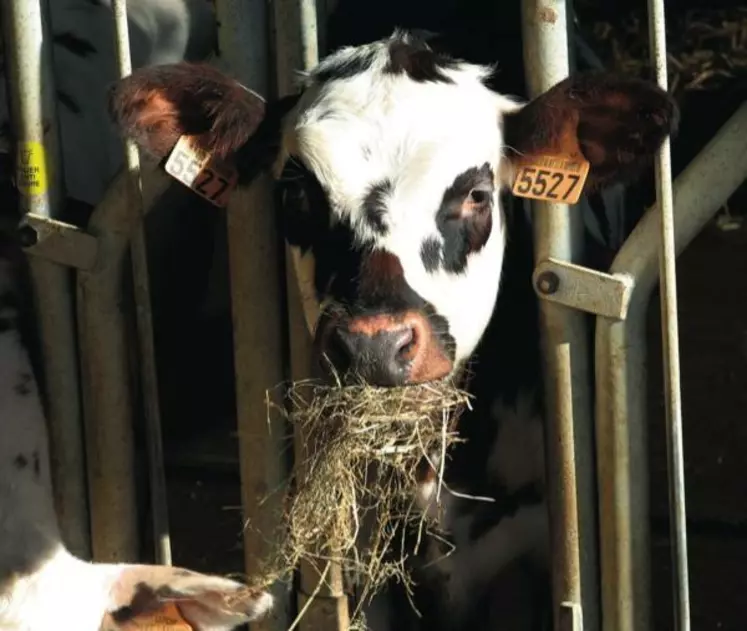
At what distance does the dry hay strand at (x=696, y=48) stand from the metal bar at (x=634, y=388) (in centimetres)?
51

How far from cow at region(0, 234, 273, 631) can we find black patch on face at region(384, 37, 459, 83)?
92 cm

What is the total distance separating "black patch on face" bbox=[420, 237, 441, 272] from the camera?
7.13 ft

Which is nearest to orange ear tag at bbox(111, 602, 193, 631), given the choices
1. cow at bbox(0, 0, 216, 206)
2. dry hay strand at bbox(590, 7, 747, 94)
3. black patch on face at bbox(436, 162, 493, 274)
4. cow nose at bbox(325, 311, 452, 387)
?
cow nose at bbox(325, 311, 452, 387)

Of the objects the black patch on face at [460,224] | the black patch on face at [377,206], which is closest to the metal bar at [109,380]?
the black patch on face at [377,206]

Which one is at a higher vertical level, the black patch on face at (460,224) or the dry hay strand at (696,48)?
the dry hay strand at (696,48)

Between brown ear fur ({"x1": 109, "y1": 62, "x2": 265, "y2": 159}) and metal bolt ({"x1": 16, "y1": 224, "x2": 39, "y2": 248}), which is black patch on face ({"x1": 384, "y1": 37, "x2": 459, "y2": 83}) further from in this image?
metal bolt ({"x1": 16, "y1": 224, "x2": 39, "y2": 248})

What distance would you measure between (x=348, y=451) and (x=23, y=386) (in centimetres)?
70

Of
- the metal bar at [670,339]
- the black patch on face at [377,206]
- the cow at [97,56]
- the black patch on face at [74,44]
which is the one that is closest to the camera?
the metal bar at [670,339]

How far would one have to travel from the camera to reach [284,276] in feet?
7.84

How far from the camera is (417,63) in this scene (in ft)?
7.76

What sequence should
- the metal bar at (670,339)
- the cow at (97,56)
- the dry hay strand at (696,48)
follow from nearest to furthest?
the metal bar at (670,339) < the dry hay strand at (696,48) < the cow at (97,56)

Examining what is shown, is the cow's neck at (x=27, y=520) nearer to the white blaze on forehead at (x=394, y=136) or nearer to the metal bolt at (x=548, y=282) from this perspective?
the white blaze on forehead at (x=394, y=136)

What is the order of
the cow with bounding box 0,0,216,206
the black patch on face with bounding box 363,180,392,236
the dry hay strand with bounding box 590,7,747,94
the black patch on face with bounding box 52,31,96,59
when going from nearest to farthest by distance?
the black patch on face with bounding box 363,180,392,236 < the dry hay strand with bounding box 590,7,747,94 < the cow with bounding box 0,0,216,206 < the black patch on face with bounding box 52,31,96,59

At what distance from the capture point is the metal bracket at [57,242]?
2367 mm
